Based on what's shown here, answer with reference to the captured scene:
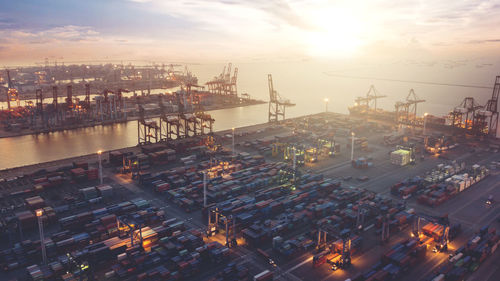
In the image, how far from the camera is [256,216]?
28.1 metres

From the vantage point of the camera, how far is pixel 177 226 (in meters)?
25.9

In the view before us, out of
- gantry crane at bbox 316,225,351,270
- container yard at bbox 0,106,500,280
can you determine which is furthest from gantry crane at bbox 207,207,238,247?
gantry crane at bbox 316,225,351,270

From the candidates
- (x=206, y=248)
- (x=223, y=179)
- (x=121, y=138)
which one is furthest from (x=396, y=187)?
(x=121, y=138)

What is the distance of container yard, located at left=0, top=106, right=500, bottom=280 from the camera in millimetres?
21766

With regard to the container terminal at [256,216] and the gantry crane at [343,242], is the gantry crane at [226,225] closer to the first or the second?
the container terminal at [256,216]

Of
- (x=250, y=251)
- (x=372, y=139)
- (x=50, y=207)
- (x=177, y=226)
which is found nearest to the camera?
(x=250, y=251)

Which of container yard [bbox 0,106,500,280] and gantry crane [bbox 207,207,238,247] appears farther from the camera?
gantry crane [bbox 207,207,238,247]

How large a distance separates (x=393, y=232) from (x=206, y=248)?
14.1 metres

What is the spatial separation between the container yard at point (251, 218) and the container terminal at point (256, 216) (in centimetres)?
11

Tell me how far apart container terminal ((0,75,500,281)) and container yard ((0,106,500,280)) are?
0.11 m

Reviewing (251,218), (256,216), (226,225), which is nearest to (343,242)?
(251,218)

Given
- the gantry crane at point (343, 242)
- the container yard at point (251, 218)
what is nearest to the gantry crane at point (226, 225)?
the container yard at point (251, 218)

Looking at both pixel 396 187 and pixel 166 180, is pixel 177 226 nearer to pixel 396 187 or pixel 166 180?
pixel 166 180

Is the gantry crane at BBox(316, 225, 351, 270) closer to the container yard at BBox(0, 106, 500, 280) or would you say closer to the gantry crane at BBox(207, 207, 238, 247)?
the container yard at BBox(0, 106, 500, 280)
